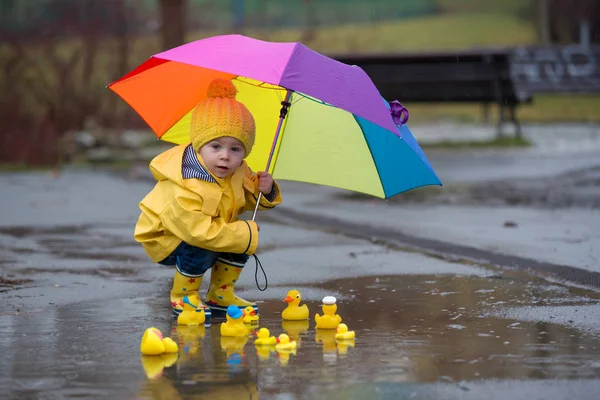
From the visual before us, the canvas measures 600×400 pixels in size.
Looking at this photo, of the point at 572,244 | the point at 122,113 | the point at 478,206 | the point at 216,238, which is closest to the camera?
the point at 216,238

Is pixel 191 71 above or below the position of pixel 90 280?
above

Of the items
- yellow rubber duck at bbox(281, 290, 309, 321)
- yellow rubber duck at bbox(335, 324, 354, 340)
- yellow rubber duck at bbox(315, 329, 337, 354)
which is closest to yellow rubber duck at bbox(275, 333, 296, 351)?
yellow rubber duck at bbox(315, 329, 337, 354)

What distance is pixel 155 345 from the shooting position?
4.91m

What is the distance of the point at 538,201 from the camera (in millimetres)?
12211

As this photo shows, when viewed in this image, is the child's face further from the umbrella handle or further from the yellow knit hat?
the umbrella handle

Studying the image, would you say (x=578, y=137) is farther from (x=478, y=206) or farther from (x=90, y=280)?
(x=90, y=280)

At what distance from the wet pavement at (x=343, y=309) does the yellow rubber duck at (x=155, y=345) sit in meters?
0.04

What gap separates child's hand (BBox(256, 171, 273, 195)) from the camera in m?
6.16

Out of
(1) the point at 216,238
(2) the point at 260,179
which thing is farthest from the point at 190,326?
(2) the point at 260,179

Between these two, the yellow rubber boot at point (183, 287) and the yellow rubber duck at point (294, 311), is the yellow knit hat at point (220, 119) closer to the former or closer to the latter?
the yellow rubber boot at point (183, 287)

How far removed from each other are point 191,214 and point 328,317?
885 mm

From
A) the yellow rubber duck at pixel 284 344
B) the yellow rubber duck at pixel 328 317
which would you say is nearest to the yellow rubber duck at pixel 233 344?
the yellow rubber duck at pixel 284 344

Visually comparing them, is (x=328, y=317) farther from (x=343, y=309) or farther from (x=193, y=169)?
(x=193, y=169)

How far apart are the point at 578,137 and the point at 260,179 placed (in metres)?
17.1
